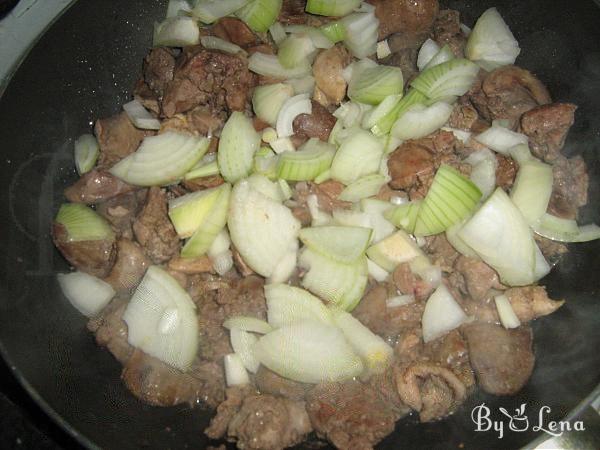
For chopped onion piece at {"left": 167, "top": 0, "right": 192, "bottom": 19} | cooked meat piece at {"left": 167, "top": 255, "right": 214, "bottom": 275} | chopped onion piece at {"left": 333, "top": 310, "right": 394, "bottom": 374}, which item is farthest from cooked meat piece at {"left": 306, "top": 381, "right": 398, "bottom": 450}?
chopped onion piece at {"left": 167, "top": 0, "right": 192, "bottom": 19}

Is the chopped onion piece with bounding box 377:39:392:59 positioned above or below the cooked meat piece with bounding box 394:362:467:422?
above

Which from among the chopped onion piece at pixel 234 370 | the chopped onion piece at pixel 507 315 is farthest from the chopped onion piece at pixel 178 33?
the chopped onion piece at pixel 507 315

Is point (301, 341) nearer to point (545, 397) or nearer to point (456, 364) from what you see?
point (456, 364)

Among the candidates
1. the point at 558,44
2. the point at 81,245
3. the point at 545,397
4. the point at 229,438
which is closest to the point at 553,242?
the point at 545,397

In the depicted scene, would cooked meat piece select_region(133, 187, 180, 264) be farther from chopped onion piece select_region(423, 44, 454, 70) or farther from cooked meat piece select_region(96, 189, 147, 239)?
chopped onion piece select_region(423, 44, 454, 70)

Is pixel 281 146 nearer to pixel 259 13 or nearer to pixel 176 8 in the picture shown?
pixel 259 13

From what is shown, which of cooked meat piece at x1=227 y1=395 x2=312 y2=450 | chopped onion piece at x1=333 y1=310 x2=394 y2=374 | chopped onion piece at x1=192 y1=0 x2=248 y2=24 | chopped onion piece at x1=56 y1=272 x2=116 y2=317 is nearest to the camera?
cooked meat piece at x1=227 y1=395 x2=312 y2=450

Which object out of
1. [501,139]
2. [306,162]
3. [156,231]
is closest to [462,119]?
[501,139]
